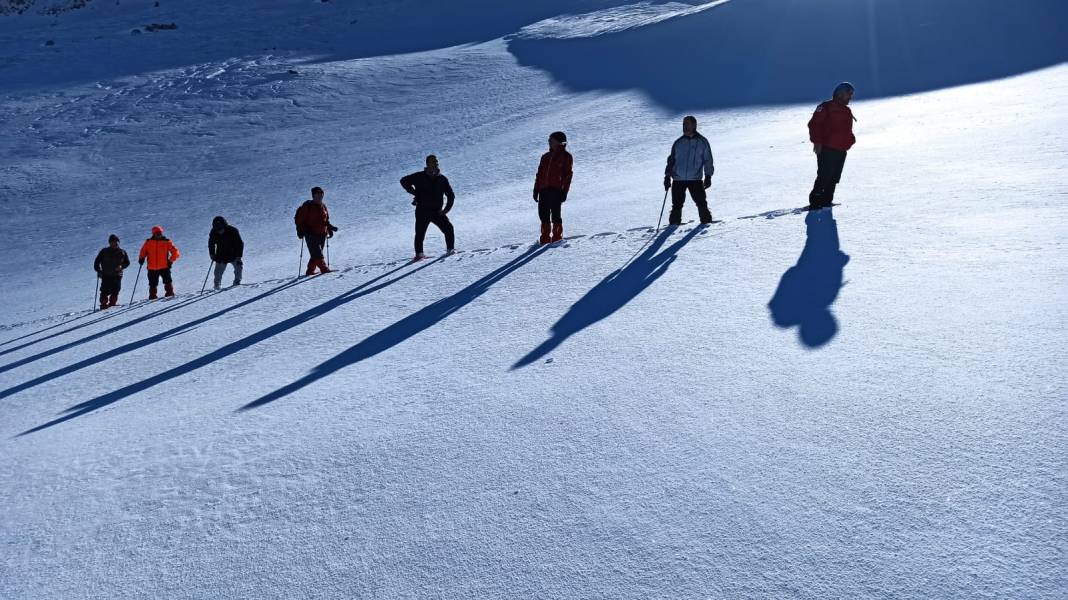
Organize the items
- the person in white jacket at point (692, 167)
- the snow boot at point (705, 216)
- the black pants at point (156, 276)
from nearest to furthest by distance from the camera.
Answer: the person in white jacket at point (692, 167), the snow boot at point (705, 216), the black pants at point (156, 276)

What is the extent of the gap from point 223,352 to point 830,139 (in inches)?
285

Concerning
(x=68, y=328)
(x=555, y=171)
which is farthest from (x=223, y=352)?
(x=555, y=171)

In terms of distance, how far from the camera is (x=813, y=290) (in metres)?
6.10

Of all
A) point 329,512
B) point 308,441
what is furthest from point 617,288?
point 329,512

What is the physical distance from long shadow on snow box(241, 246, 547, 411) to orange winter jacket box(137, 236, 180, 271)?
7.47m

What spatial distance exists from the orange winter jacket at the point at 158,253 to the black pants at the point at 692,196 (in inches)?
336

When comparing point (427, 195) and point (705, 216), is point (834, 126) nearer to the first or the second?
point (705, 216)

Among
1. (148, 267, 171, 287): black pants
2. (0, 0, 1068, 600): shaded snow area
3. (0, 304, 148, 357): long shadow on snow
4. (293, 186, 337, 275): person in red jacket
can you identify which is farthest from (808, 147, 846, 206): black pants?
(148, 267, 171, 287): black pants

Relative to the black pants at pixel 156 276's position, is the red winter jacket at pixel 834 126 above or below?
above

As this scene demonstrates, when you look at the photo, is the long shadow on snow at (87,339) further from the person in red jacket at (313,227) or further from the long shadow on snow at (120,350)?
the person in red jacket at (313,227)

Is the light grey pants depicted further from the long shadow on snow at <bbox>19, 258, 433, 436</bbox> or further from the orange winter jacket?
the long shadow on snow at <bbox>19, 258, 433, 436</bbox>

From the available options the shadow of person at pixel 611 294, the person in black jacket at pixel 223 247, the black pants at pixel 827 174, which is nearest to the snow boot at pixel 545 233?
the shadow of person at pixel 611 294

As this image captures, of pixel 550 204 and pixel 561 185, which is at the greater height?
pixel 561 185

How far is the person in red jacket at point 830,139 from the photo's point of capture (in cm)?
952
